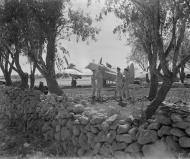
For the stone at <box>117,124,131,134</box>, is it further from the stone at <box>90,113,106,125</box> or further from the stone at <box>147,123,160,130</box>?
the stone at <box>90,113,106,125</box>

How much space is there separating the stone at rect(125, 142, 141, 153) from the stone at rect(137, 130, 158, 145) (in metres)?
0.16

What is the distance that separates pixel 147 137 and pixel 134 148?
1.92 ft

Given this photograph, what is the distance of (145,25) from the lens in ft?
45.4

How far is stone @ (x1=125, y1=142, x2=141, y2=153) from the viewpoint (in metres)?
10.2

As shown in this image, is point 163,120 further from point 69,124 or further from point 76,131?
point 69,124

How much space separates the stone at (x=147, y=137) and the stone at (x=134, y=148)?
0.16 meters

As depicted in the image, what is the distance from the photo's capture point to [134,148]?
10.3 metres

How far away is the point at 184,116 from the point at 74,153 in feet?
16.5

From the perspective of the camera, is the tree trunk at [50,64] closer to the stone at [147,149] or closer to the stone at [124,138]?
the stone at [124,138]

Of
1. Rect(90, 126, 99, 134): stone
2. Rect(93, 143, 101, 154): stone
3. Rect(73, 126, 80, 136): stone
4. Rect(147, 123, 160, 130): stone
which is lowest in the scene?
Rect(93, 143, 101, 154): stone

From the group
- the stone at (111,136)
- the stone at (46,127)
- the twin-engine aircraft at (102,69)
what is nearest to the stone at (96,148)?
the stone at (111,136)

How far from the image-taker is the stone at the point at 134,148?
1021cm

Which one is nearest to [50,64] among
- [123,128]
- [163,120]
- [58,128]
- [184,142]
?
[58,128]

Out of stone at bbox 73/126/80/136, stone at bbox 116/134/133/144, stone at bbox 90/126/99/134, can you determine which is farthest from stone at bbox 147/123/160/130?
stone at bbox 73/126/80/136
